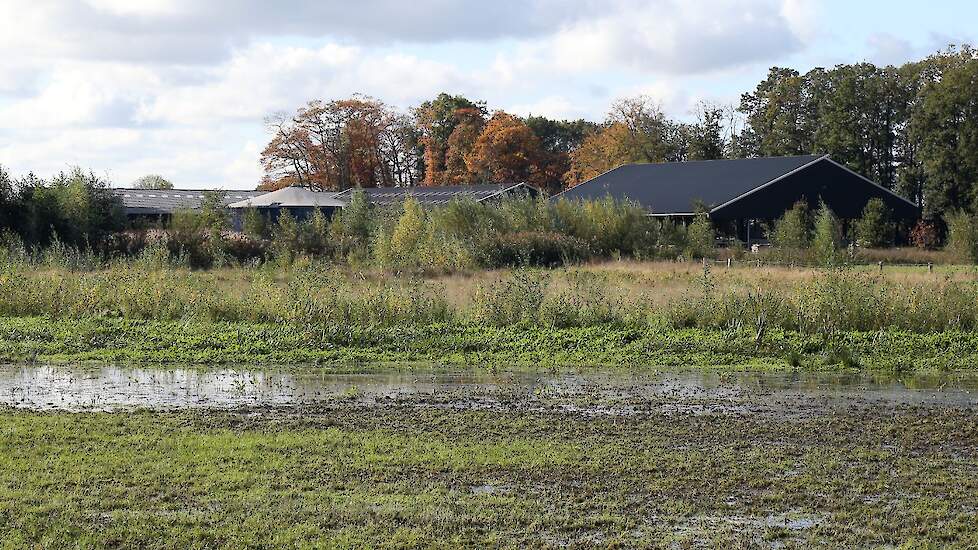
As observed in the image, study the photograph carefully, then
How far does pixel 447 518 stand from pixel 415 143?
83.4 metres

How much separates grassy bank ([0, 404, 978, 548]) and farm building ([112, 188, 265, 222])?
57.6 metres

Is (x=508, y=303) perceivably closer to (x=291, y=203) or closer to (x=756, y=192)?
(x=756, y=192)

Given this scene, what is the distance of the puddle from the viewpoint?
13.2m

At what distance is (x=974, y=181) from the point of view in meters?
60.7

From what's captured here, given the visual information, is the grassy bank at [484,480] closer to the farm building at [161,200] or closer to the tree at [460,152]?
the farm building at [161,200]

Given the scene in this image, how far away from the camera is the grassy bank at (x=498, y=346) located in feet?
55.1

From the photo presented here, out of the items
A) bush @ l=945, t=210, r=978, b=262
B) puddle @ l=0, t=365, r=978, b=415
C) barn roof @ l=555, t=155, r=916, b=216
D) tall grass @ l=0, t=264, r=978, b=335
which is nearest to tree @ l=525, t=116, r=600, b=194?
barn roof @ l=555, t=155, r=916, b=216

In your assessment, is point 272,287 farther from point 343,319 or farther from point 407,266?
point 407,266

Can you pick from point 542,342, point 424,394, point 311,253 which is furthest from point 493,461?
point 311,253

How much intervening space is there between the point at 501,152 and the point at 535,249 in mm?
40419

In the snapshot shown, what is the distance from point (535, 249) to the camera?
129 feet

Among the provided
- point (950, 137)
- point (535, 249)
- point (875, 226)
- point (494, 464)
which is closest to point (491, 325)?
point (494, 464)

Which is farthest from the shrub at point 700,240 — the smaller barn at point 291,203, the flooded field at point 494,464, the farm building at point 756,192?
the flooded field at point 494,464

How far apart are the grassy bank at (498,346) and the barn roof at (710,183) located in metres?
33.4
